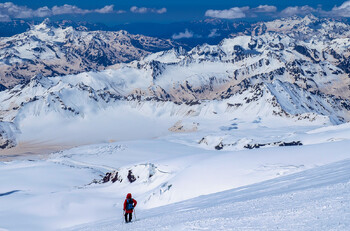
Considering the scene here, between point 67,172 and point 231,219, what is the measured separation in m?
110

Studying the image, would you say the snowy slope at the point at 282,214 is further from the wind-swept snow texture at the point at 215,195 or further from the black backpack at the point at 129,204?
the black backpack at the point at 129,204

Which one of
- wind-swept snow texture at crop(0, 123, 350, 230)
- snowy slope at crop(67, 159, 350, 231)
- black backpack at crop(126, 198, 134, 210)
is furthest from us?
black backpack at crop(126, 198, 134, 210)

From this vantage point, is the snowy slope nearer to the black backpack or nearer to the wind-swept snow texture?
the wind-swept snow texture

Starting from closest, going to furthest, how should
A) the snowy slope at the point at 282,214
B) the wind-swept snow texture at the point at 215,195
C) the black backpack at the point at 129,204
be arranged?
the snowy slope at the point at 282,214, the wind-swept snow texture at the point at 215,195, the black backpack at the point at 129,204

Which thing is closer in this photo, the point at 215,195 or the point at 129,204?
the point at 129,204

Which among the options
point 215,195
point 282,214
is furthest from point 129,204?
point 282,214

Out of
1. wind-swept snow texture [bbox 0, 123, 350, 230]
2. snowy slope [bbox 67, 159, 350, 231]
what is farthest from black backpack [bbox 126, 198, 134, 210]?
snowy slope [bbox 67, 159, 350, 231]

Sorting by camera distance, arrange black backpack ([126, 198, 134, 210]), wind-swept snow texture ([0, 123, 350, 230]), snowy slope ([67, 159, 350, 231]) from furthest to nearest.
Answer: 1. black backpack ([126, 198, 134, 210])
2. wind-swept snow texture ([0, 123, 350, 230])
3. snowy slope ([67, 159, 350, 231])

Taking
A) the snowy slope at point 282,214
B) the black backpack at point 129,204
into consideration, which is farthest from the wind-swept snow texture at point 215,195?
the black backpack at point 129,204

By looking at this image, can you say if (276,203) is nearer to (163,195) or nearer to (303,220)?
(303,220)

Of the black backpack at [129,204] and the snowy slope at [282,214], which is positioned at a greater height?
the snowy slope at [282,214]

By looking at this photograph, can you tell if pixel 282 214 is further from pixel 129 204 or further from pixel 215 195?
pixel 215 195

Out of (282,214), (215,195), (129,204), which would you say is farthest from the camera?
(215,195)

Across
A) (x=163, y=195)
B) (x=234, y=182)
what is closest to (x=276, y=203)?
(x=234, y=182)
